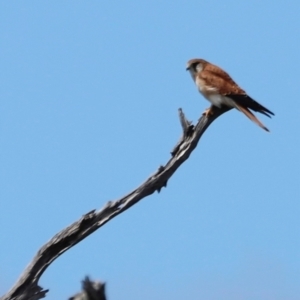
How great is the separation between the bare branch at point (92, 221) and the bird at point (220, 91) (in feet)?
1.78

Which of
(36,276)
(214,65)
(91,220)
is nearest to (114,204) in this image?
(91,220)

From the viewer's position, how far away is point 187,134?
8.54 meters

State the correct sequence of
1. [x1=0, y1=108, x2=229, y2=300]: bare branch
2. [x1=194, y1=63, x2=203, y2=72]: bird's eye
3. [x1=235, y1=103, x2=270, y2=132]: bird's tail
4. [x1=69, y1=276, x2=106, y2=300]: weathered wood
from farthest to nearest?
[x1=194, y1=63, x2=203, y2=72]: bird's eye < [x1=235, y1=103, x2=270, y2=132]: bird's tail < [x1=0, y1=108, x2=229, y2=300]: bare branch < [x1=69, y1=276, x2=106, y2=300]: weathered wood

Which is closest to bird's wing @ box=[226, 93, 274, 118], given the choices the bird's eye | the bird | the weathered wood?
the bird

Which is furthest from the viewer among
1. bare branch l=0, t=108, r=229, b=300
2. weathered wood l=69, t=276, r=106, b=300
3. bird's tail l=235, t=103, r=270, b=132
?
bird's tail l=235, t=103, r=270, b=132

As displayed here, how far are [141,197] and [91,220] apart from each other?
0.51m

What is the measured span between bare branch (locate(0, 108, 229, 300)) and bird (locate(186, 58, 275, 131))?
0.54m

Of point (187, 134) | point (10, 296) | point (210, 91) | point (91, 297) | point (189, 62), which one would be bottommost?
point (91, 297)

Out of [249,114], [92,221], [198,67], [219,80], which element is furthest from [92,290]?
[198,67]

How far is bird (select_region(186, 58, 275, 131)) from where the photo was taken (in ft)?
31.1

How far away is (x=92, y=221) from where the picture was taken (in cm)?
817

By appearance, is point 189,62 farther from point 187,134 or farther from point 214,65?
point 187,134

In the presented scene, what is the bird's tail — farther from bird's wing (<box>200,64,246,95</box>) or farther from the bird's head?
the bird's head

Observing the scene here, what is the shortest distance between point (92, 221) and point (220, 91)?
2.36 meters
